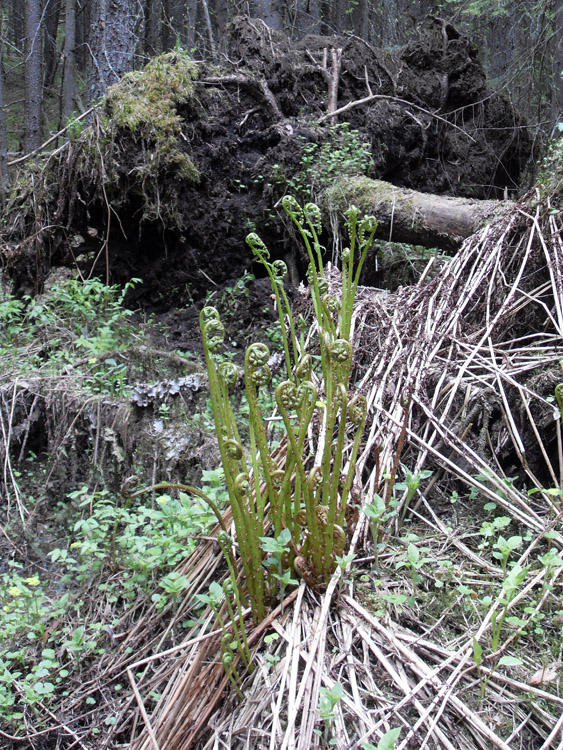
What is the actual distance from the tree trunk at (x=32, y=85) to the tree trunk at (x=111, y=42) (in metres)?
5.04

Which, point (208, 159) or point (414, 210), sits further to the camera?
point (208, 159)

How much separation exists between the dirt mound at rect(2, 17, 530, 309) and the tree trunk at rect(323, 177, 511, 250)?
0.23m

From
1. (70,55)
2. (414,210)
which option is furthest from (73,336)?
(70,55)

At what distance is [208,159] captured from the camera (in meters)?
4.91

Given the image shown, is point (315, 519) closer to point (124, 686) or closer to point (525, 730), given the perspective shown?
point (525, 730)

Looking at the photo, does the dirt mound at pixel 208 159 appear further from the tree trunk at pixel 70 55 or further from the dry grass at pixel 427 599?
the tree trunk at pixel 70 55

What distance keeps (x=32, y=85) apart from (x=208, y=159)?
8.06 metres

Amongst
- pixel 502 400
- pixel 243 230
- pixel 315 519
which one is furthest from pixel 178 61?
pixel 315 519

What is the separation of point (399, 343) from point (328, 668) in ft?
5.02

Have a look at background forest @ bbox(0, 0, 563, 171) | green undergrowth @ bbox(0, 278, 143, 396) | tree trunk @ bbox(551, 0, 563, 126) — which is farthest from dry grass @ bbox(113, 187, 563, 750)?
tree trunk @ bbox(551, 0, 563, 126)

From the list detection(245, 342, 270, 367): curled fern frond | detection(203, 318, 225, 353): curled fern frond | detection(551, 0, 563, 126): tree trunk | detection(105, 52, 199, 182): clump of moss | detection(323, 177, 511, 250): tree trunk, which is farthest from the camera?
detection(551, 0, 563, 126): tree trunk

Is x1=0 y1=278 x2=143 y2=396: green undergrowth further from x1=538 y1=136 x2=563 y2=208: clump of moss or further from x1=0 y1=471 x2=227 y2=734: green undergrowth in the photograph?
x1=538 y1=136 x2=563 y2=208: clump of moss

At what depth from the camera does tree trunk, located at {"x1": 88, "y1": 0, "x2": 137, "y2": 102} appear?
6.23 m

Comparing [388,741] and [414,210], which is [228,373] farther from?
[414,210]
